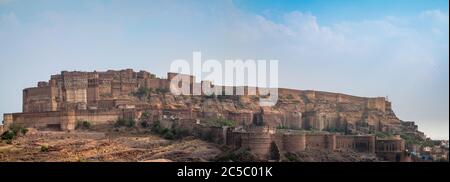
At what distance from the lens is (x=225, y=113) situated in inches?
2089

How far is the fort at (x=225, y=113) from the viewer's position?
1641 inches

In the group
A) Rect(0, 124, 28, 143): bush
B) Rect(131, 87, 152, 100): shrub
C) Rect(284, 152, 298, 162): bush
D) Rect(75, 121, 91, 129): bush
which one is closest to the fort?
Rect(131, 87, 152, 100): shrub

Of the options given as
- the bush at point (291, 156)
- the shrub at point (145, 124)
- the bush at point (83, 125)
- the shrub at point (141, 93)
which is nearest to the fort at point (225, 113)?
the shrub at point (141, 93)

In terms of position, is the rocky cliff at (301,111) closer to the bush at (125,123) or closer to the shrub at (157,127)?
the bush at (125,123)

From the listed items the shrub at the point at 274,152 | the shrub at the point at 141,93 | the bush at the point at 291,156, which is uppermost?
the shrub at the point at 141,93

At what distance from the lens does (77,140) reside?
4222cm

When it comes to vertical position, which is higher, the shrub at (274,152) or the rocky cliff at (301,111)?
the rocky cliff at (301,111)

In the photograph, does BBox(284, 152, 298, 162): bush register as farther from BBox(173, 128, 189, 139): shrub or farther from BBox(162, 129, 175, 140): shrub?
BBox(162, 129, 175, 140): shrub

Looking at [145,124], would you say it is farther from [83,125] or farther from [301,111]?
[301,111]

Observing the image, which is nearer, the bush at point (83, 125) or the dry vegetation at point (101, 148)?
the dry vegetation at point (101, 148)

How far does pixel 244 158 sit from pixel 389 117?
24584 mm

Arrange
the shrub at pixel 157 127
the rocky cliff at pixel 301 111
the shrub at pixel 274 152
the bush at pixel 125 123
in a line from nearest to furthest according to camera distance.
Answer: the shrub at pixel 274 152 → the shrub at pixel 157 127 → the bush at pixel 125 123 → the rocky cliff at pixel 301 111
